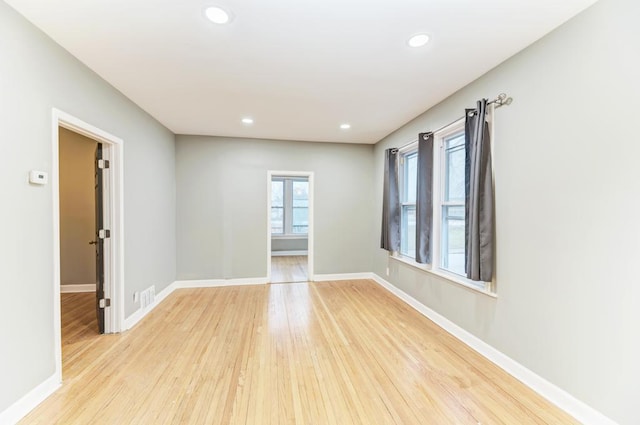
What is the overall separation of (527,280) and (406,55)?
6.52 ft

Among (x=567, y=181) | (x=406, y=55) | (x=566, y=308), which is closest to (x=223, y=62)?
(x=406, y=55)

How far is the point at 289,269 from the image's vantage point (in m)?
6.12

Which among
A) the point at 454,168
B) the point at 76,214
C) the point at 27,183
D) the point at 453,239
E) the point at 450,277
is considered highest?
the point at 454,168

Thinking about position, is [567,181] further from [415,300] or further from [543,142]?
[415,300]

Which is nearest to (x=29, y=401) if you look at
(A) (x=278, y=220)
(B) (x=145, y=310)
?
(B) (x=145, y=310)

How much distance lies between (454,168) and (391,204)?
1329 millimetres

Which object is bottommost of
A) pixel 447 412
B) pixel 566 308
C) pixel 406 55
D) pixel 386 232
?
pixel 447 412

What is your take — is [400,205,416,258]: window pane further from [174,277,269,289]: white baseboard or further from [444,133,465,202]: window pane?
[174,277,269,289]: white baseboard

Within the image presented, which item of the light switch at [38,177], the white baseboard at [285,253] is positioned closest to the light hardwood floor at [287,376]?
the light switch at [38,177]

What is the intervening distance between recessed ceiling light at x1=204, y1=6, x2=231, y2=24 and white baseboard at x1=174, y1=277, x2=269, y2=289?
3873 millimetres

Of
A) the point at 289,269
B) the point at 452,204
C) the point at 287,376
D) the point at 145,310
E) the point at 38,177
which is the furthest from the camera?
→ the point at 289,269

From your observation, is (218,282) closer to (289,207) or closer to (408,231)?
(408,231)

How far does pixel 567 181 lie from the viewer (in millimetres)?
1804

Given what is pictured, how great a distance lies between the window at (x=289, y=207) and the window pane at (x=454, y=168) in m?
5.34
